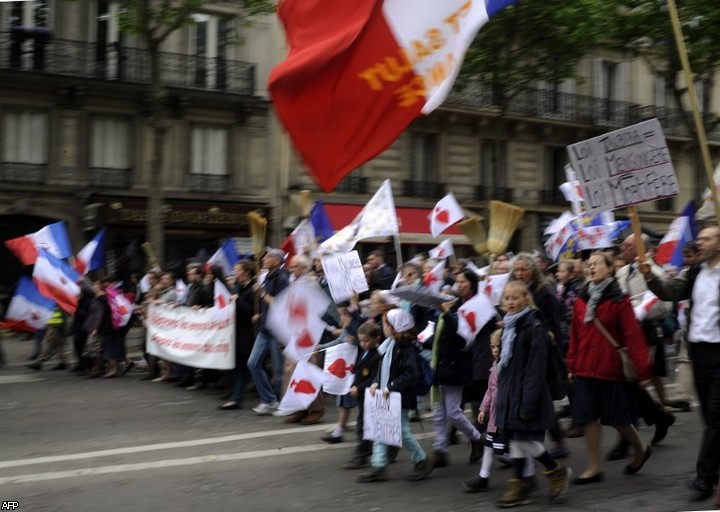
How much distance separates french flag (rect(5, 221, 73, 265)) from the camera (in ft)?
46.5

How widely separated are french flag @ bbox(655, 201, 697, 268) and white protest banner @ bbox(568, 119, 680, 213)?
4881mm

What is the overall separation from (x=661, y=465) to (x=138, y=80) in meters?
21.1

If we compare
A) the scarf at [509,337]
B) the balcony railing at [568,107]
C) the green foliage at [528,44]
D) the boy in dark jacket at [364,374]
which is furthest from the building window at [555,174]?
the scarf at [509,337]

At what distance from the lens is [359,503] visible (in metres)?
6.46

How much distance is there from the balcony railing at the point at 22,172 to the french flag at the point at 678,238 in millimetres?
17642

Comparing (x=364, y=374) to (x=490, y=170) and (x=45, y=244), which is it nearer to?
(x=45, y=244)

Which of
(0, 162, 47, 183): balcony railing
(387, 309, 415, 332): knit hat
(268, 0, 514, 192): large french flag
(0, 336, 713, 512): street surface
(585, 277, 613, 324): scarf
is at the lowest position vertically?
(0, 336, 713, 512): street surface

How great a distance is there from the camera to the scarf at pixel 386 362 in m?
7.28

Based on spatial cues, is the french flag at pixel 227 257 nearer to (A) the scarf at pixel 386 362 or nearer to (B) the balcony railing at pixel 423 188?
(A) the scarf at pixel 386 362

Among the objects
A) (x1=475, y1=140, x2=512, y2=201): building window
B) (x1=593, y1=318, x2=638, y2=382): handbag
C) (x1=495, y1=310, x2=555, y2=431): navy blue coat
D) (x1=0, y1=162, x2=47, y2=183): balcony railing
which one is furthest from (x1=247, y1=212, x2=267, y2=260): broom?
(x1=475, y1=140, x2=512, y2=201): building window

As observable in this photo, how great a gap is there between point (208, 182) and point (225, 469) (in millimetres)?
20153

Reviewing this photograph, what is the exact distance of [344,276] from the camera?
988 centimetres

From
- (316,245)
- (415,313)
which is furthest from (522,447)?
(316,245)

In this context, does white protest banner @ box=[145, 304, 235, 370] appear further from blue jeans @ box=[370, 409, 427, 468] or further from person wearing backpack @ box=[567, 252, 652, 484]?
person wearing backpack @ box=[567, 252, 652, 484]
